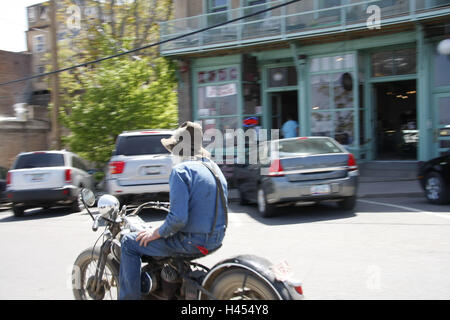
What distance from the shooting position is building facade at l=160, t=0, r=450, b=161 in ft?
45.0

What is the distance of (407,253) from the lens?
226 inches

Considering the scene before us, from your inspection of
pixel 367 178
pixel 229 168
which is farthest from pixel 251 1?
pixel 367 178

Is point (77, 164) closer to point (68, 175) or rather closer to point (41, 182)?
point (68, 175)

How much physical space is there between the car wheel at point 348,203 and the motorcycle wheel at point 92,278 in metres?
6.00

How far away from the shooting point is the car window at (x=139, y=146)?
32.2 feet

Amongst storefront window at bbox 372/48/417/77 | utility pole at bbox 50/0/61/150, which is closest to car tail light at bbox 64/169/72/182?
utility pole at bbox 50/0/61/150

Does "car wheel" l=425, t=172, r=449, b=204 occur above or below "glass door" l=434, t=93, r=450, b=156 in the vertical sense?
below

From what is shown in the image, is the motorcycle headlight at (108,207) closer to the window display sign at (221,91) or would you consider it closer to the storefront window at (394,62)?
the storefront window at (394,62)

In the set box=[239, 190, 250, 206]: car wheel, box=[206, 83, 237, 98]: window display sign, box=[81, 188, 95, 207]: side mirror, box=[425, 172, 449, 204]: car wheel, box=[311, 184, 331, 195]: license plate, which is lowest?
box=[239, 190, 250, 206]: car wheel

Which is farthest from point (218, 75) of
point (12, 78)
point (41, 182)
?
point (12, 78)

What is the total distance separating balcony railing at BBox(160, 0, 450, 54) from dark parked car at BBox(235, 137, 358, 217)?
680 cm

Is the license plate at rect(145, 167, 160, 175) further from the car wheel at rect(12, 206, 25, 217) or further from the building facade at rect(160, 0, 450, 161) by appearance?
the building facade at rect(160, 0, 450, 161)

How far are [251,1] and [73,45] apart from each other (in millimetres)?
12045

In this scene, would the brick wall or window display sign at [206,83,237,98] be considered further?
the brick wall
